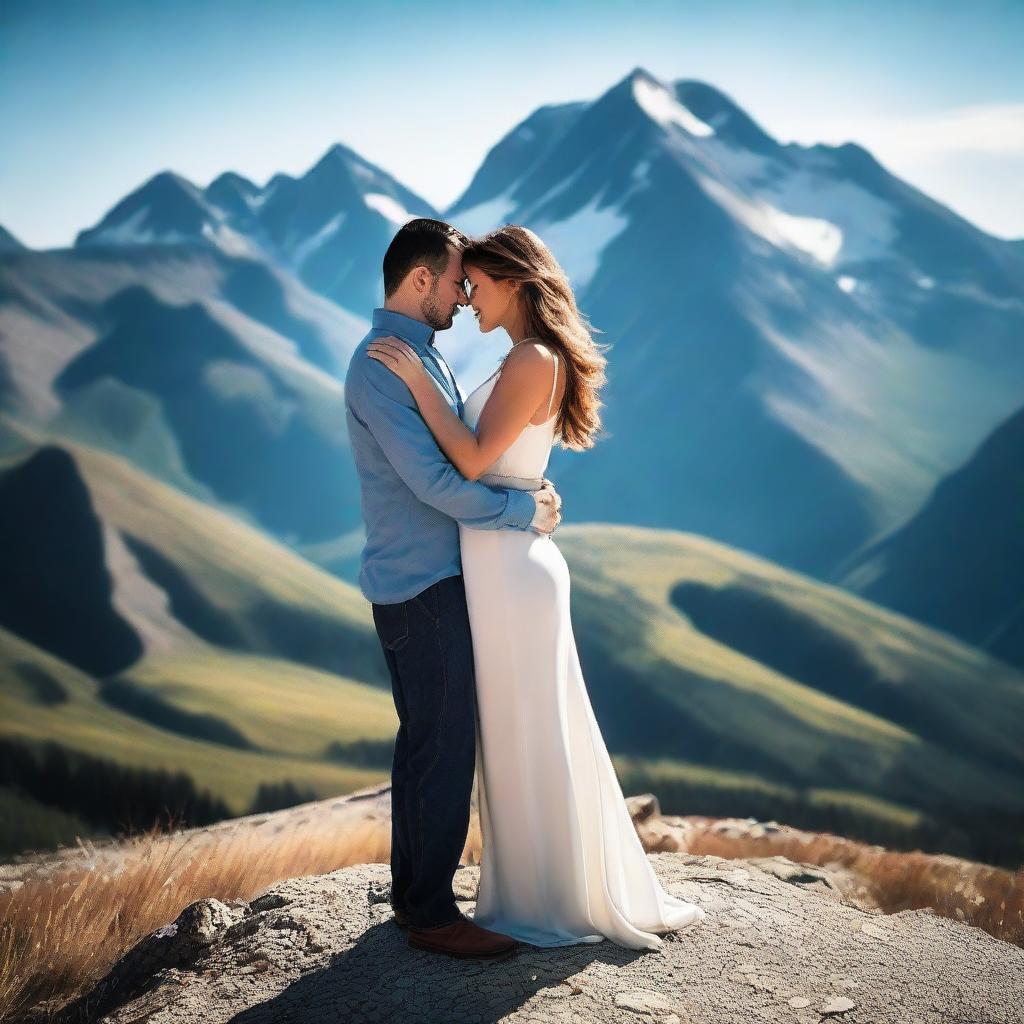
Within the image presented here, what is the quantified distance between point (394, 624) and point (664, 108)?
65260mm

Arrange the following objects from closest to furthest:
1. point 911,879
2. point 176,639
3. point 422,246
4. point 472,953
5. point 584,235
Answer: point 422,246, point 472,953, point 911,879, point 176,639, point 584,235

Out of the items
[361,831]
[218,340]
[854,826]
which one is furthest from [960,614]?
[361,831]

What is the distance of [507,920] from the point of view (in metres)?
3.78

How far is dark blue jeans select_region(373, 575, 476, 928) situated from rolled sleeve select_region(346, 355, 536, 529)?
0.98 ft

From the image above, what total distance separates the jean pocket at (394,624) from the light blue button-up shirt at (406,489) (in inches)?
1.7

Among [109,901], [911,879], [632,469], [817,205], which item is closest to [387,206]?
[632,469]

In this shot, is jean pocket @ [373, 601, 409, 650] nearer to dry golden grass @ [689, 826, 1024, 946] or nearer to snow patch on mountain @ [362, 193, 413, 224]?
dry golden grass @ [689, 826, 1024, 946]

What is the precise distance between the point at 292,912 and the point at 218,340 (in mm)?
47384

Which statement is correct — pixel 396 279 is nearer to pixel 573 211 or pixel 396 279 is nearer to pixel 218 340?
pixel 218 340

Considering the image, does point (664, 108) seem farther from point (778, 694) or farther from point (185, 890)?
point (185, 890)

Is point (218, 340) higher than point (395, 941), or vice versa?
point (218, 340)

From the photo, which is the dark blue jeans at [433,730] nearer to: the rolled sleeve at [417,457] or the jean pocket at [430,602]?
the jean pocket at [430,602]

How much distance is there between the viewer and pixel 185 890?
491 cm

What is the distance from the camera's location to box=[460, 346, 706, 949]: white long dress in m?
3.57
